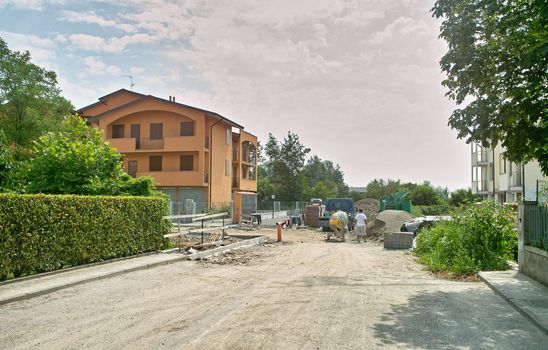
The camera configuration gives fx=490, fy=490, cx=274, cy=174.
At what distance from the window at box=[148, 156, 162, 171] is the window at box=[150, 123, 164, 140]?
6.27 ft

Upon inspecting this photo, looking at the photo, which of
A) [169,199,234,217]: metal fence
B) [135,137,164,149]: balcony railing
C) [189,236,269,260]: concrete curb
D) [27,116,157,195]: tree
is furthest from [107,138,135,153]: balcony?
[27,116,157,195]: tree

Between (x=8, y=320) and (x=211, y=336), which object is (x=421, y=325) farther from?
(x=8, y=320)

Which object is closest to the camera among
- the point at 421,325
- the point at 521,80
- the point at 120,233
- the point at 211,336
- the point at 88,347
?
the point at 88,347

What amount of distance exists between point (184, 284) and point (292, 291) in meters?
2.70

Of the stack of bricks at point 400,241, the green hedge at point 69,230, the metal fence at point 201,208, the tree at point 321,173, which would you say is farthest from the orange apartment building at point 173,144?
the tree at point 321,173

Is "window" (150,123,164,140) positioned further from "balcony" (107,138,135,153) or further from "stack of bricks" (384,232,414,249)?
"stack of bricks" (384,232,414,249)

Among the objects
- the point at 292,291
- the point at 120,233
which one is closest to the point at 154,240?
the point at 120,233

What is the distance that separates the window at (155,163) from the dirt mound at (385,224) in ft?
78.0

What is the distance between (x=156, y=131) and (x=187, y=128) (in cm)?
314

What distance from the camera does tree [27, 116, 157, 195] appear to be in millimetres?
17453

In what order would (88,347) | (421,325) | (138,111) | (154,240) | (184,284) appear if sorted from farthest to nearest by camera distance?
(138,111) < (154,240) < (184,284) < (421,325) < (88,347)

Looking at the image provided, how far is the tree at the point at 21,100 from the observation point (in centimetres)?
3297

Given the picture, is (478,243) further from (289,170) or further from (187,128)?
(289,170)

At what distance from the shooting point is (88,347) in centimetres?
616
